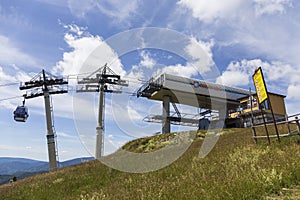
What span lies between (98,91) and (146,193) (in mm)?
34967

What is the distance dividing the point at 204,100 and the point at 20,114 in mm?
31345

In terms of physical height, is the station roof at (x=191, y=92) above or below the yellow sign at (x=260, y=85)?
above

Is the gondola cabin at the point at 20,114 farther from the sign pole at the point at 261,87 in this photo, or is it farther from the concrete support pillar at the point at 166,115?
the sign pole at the point at 261,87

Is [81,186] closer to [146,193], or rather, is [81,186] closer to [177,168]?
[177,168]

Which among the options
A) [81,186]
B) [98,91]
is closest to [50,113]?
[98,91]

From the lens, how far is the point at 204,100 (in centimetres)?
4788

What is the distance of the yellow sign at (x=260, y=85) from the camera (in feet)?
35.6

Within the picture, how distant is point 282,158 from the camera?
25.6 feet

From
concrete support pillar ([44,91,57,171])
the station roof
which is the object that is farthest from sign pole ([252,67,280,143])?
concrete support pillar ([44,91,57,171])

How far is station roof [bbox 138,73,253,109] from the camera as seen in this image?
42594 millimetres

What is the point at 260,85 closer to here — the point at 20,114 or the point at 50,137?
the point at 50,137

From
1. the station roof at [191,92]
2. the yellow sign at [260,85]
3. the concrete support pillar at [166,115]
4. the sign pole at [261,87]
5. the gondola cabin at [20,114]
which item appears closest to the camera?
the sign pole at [261,87]

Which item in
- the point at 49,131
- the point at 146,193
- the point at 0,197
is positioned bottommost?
the point at 0,197

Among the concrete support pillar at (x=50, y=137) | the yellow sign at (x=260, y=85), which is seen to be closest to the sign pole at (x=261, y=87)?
the yellow sign at (x=260, y=85)
